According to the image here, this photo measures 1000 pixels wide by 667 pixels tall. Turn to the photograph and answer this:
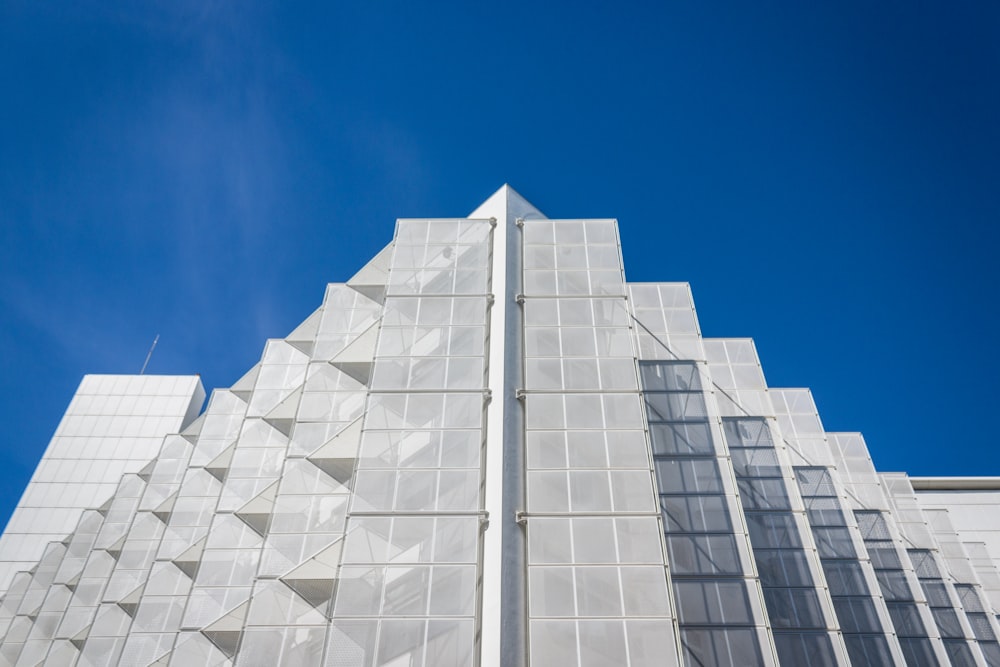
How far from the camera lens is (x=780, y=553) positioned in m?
22.4

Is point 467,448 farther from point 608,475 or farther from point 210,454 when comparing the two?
point 210,454

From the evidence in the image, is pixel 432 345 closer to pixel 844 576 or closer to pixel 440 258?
pixel 440 258

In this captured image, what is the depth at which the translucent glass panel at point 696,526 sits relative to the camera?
704 inches

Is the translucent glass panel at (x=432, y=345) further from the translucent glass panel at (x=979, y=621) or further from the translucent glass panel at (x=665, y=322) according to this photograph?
the translucent glass panel at (x=979, y=621)

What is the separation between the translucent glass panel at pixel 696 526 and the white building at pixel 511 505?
7cm

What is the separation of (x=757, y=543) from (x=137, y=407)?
4288 cm

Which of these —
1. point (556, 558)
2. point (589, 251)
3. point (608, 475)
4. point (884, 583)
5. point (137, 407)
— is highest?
point (137, 407)

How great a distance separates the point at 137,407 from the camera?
166 ft

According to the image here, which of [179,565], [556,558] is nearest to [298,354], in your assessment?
[179,565]

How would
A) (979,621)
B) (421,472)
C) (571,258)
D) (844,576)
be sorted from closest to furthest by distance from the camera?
(421,472)
(571,258)
(844,576)
(979,621)

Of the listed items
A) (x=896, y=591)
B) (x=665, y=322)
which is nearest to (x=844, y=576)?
(x=896, y=591)

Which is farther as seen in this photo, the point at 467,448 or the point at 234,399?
the point at 234,399

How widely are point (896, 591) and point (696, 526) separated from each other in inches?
479

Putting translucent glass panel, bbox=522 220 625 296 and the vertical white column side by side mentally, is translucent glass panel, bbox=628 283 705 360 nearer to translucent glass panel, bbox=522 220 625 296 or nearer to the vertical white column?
translucent glass panel, bbox=522 220 625 296
